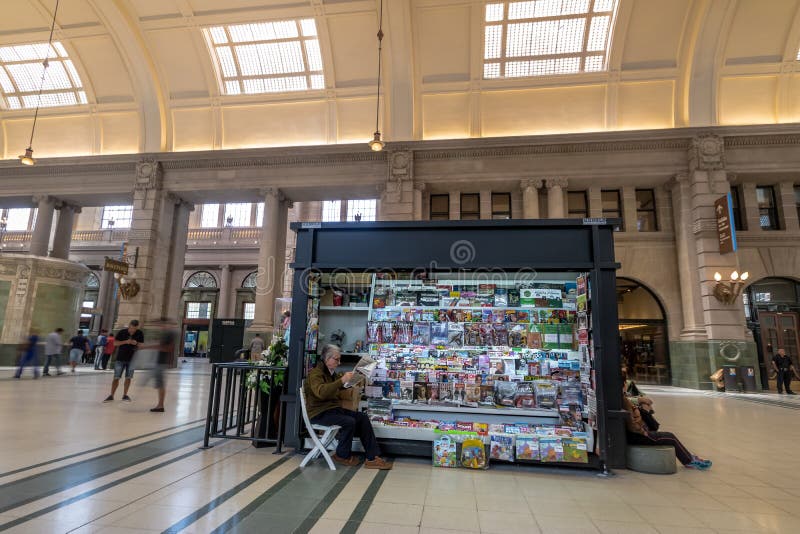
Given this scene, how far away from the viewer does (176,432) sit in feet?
19.6

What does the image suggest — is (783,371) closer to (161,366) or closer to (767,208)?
(767,208)

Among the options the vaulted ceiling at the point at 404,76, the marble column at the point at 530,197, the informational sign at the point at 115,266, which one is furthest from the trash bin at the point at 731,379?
the informational sign at the point at 115,266

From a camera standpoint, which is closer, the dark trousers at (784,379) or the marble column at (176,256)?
the dark trousers at (784,379)

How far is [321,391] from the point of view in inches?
178

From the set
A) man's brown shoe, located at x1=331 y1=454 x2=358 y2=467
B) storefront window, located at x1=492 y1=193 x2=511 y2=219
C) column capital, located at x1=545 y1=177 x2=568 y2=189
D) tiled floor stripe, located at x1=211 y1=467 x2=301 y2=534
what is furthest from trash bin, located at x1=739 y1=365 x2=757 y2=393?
tiled floor stripe, located at x1=211 y1=467 x2=301 y2=534

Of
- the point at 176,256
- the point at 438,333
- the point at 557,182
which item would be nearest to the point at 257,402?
the point at 438,333

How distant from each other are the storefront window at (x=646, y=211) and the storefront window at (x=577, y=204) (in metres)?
1.91

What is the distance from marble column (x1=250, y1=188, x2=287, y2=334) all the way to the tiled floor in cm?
974

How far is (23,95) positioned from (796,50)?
30.6 metres

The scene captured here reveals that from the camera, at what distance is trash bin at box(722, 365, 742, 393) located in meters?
12.5

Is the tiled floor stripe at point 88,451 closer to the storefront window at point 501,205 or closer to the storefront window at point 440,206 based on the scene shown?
the storefront window at point 440,206

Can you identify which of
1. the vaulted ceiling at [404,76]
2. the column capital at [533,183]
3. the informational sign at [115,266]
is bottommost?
the informational sign at [115,266]

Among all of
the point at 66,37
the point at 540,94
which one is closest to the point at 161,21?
the point at 66,37

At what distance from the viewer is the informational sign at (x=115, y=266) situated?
15.2 meters
